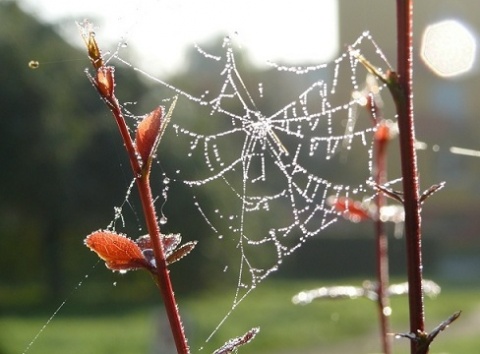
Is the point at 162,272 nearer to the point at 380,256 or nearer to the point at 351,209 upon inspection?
the point at 380,256

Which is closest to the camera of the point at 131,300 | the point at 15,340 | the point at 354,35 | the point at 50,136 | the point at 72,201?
the point at 354,35

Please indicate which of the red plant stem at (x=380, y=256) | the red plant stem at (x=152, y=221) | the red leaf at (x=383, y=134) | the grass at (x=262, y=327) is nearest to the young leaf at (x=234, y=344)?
the red plant stem at (x=152, y=221)

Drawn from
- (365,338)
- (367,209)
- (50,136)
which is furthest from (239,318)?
(367,209)

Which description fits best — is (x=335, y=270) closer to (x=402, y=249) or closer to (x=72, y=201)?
(x=402, y=249)

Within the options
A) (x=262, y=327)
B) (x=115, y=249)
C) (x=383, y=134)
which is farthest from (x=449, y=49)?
(x=115, y=249)

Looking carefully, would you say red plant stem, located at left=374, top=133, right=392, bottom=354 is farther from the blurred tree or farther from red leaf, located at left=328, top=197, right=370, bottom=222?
the blurred tree

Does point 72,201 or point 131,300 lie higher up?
point 72,201

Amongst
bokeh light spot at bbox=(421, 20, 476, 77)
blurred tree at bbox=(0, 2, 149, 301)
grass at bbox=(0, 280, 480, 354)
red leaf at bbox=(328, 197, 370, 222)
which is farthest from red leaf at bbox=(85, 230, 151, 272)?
grass at bbox=(0, 280, 480, 354)
